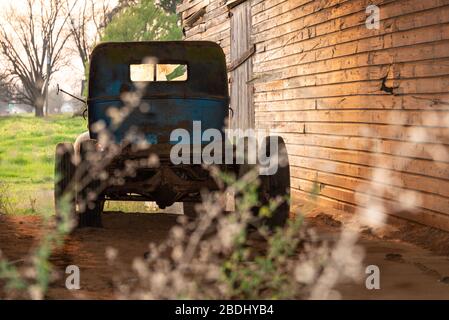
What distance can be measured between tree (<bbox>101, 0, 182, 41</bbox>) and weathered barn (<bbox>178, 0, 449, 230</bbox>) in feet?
74.0

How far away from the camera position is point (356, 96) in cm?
1047

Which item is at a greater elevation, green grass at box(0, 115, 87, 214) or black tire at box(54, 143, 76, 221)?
black tire at box(54, 143, 76, 221)

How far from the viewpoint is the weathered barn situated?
8477mm

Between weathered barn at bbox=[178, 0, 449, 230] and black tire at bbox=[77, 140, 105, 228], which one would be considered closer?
black tire at bbox=[77, 140, 105, 228]

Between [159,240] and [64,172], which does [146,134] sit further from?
[159,240]

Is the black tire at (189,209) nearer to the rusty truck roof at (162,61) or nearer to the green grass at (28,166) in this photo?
the green grass at (28,166)

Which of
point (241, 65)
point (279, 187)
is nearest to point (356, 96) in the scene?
point (279, 187)

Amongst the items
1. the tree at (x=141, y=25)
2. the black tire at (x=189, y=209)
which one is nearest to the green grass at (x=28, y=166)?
the black tire at (x=189, y=209)

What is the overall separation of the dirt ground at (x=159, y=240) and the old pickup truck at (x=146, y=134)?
1.71 feet

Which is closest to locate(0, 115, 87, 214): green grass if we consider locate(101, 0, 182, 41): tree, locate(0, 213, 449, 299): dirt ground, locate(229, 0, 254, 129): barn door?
locate(0, 213, 449, 299): dirt ground

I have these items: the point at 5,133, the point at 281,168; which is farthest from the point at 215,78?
the point at 5,133

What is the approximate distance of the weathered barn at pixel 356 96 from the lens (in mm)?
8477

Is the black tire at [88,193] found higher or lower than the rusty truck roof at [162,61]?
lower

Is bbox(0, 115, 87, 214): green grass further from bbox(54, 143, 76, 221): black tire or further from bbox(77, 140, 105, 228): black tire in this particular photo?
bbox(77, 140, 105, 228): black tire
